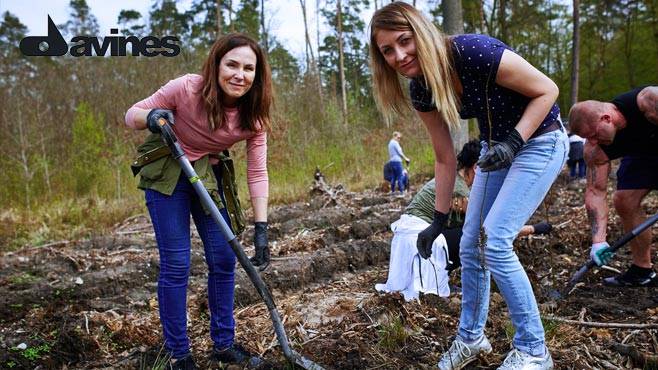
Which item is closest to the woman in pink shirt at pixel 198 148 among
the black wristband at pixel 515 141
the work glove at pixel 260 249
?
the work glove at pixel 260 249

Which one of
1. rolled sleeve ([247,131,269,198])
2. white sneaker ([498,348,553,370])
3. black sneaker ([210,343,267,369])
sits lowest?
black sneaker ([210,343,267,369])

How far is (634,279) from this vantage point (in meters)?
3.75

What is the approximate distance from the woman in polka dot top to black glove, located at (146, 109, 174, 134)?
3.25 feet

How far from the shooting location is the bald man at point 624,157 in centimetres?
336

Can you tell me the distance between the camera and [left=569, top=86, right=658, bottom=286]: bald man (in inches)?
132

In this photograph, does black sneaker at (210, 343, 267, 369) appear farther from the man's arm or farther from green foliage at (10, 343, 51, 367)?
the man's arm

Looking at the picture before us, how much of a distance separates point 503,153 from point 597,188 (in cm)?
184

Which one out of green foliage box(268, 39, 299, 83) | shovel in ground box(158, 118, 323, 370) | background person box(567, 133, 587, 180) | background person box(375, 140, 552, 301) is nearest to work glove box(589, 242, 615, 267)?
background person box(375, 140, 552, 301)

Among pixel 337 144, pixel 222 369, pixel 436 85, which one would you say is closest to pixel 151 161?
pixel 222 369

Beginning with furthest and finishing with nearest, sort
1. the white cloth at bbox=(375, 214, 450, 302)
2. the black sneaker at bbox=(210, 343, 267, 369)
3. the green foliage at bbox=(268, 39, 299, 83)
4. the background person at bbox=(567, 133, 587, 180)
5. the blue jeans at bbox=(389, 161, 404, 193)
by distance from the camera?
the green foliage at bbox=(268, 39, 299, 83) → the blue jeans at bbox=(389, 161, 404, 193) → the background person at bbox=(567, 133, 587, 180) → the white cloth at bbox=(375, 214, 450, 302) → the black sneaker at bbox=(210, 343, 267, 369)

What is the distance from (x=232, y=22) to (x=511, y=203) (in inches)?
655

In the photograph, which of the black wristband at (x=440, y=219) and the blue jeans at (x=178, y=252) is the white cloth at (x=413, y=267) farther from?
the blue jeans at (x=178, y=252)

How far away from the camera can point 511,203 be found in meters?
2.20

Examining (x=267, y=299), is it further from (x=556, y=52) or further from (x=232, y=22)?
(x=556, y=52)
